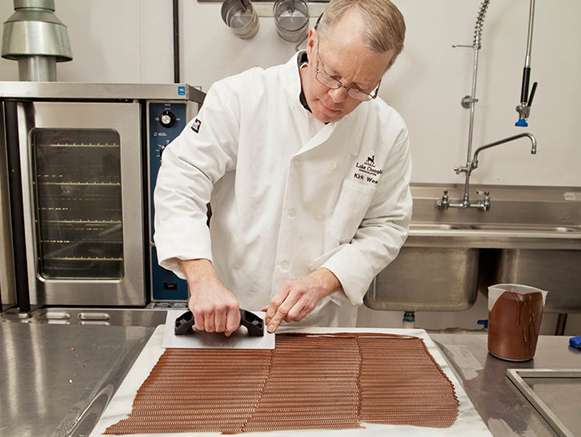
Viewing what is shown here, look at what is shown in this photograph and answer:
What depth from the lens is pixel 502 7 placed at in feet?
8.36

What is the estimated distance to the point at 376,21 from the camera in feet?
3.34

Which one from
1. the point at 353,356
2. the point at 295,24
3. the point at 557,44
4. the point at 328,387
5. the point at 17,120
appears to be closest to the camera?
the point at 328,387

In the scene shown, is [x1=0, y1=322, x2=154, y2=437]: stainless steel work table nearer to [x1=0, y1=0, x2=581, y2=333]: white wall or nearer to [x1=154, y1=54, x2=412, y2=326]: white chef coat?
[x1=154, y1=54, x2=412, y2=326]: white chef coat

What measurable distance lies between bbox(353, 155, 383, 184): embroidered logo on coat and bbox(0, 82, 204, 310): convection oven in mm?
972

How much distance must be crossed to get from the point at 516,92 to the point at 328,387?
2.42 meters

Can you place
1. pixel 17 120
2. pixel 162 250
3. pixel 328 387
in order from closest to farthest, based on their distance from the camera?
pixel 328 387
pixel 162 250
pixel 17 120

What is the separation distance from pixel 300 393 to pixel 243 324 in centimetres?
25

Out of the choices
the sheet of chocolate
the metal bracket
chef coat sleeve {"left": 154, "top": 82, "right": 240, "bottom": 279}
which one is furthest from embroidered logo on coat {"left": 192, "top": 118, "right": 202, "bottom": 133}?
the metal bracket

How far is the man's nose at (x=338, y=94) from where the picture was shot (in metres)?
1.10

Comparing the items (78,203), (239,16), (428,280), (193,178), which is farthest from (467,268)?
(78,203)

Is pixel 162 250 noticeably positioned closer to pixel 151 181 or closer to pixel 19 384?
pixel 19 384

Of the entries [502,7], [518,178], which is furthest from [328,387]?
[502,7]

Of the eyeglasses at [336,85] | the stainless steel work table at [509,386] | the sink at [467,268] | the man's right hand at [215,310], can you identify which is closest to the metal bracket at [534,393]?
the stainless steel work table at [509,386]

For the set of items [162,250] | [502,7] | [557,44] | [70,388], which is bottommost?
[70,388]
